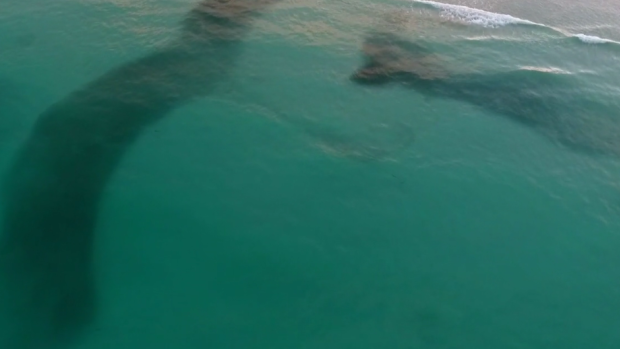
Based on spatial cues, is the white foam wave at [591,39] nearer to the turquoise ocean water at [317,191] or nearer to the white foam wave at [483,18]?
the white foam wave at [483,18]

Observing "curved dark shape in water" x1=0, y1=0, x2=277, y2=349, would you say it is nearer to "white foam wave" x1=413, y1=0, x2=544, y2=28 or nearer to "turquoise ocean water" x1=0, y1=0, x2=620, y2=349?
"turquoise ocean water" x1=0, y1=0, x2=620, y2=349

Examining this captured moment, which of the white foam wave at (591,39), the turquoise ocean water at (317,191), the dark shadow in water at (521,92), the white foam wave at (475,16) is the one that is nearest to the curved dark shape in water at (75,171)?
the turquoise ocean water at (317,191)

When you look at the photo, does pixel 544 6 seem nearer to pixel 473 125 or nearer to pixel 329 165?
pixel 473 125

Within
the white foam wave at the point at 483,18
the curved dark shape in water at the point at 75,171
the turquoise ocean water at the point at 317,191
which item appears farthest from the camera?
the white foam wave at the point at 483,18

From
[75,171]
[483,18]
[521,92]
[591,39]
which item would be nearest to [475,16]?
[483,18]

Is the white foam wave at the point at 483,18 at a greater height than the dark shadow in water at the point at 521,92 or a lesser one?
greater

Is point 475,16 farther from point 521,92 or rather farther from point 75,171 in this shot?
point 75,171

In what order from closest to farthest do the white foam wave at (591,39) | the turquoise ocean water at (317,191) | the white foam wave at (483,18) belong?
the turquoise ocean water at (317,191) < the white foam wave at (591,39) < the white foam wave at (483,18)
